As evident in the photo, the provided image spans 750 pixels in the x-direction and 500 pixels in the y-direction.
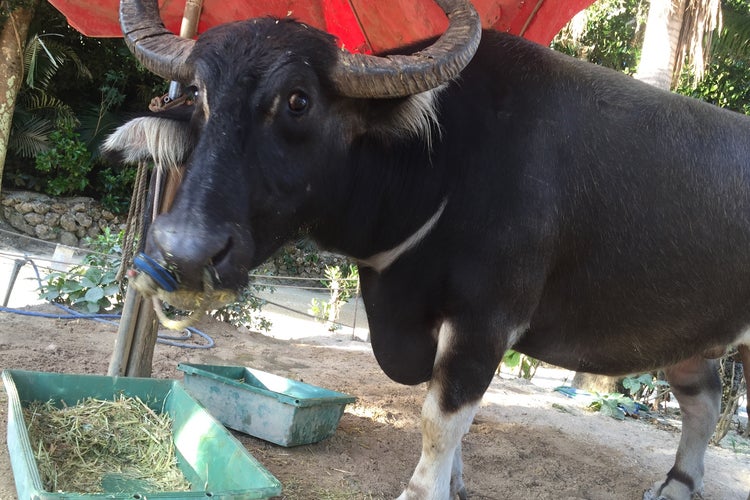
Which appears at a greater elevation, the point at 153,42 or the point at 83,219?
the point at 153,42

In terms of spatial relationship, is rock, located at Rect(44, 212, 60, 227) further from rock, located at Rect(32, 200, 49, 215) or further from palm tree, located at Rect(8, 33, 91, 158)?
palm tree, located at Rect(8, 33, 91, 158)

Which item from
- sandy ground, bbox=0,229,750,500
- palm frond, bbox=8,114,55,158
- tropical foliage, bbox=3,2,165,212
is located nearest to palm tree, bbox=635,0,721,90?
sandy ground, bbox=0,229,750,500

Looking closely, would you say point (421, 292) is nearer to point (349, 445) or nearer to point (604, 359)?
point (604, 359)

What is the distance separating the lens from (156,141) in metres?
2.29

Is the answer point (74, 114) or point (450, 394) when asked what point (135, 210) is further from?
point (74, 114)

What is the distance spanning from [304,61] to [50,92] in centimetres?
1377

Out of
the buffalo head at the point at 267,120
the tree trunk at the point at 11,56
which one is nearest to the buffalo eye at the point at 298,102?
the buffalo head at the point at 267,120

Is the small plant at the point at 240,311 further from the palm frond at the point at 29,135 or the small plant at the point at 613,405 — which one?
the palm frond at the point at 29,135

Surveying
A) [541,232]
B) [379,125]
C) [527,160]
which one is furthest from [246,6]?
[541,232]

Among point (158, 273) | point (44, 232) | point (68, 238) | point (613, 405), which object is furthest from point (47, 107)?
point (158, 273)

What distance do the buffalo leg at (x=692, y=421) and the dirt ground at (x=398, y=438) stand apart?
0.82ft

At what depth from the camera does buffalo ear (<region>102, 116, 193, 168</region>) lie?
2.27 metres

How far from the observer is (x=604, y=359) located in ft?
9.51

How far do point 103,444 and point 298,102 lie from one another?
1932mm
